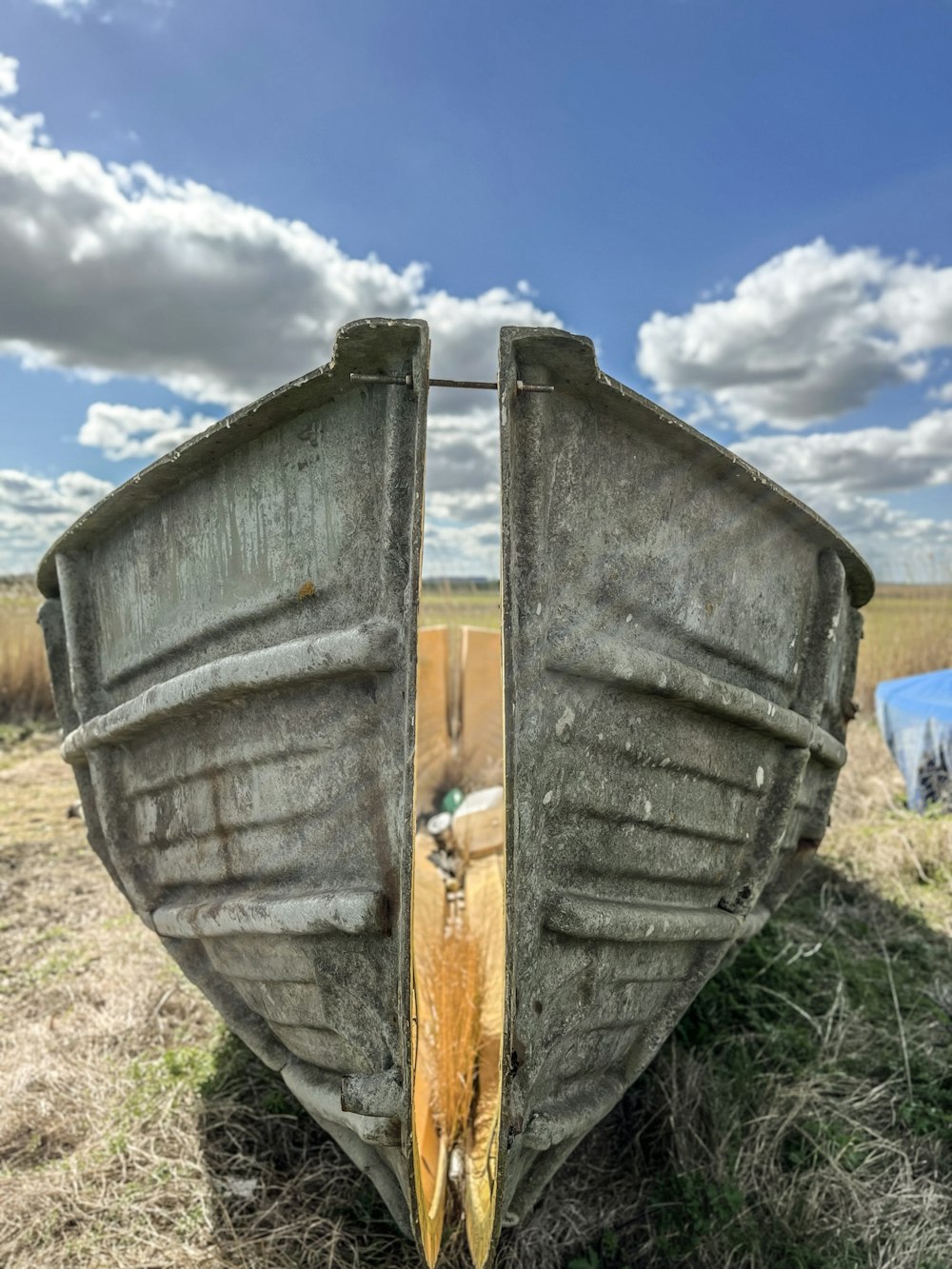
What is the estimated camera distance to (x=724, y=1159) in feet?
9.32

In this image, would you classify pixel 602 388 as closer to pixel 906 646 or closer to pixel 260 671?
pixel 260 671

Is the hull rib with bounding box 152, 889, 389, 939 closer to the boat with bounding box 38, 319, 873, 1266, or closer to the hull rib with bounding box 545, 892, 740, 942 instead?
the boat with bounding box 38, 319, 873, 1266

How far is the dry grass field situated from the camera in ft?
8.30

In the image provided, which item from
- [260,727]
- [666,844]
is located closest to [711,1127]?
[666,844]

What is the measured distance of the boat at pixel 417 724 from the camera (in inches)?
73.5

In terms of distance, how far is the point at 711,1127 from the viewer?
2941 millimetres

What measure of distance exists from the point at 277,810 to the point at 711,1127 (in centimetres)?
195

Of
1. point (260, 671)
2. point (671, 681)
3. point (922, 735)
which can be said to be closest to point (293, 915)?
point (260, 671)

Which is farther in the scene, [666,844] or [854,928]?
[854,928]

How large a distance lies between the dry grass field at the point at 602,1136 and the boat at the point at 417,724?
18.9 inches

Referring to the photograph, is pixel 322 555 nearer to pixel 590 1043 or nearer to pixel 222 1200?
pixel 590 1043

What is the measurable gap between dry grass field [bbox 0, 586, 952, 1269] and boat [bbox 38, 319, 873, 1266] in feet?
1.58

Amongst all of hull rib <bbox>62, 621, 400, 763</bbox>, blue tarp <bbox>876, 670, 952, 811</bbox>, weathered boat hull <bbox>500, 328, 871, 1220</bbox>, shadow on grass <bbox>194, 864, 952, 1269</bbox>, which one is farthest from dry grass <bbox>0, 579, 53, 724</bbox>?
weathered boat hull <bbox>500, 328, 871, 1220</bbox>

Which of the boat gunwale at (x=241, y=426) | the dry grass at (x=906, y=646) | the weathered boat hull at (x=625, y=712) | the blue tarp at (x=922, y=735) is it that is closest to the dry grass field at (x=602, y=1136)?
the weathered boat hull at (x=625, y=712)
